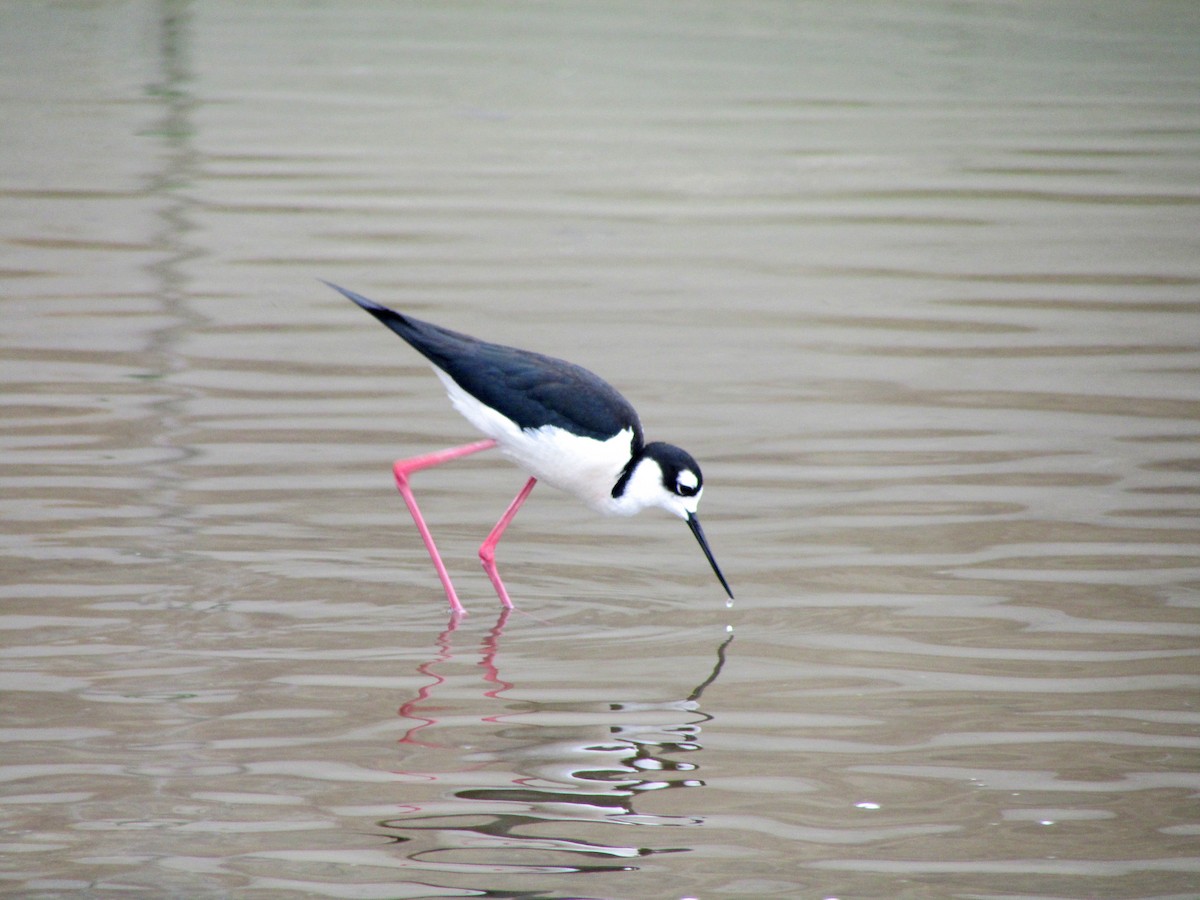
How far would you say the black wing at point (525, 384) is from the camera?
637 cm

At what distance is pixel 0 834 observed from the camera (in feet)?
15.0

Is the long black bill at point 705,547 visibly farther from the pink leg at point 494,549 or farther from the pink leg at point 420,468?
the pink leg at point 420,468

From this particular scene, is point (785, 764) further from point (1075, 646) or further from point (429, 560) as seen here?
point (429, 560)

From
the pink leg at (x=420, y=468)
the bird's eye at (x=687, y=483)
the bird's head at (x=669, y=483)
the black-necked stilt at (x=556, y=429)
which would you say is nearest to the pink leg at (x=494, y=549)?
the black-necked stilt at (x=556, y=429)

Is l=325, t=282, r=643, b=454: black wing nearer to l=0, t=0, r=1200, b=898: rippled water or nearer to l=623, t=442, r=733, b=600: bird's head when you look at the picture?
l=623, t=442, r=733, b=600: bird's head

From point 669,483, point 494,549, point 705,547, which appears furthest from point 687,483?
point 494,549

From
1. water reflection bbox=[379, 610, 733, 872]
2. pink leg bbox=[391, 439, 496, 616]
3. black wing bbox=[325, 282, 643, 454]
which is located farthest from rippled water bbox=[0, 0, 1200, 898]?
black wing bbox=[325, 282, 643, 454]

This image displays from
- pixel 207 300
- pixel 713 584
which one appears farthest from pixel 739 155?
pixel 713 584

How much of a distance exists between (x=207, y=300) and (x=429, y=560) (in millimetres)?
3878

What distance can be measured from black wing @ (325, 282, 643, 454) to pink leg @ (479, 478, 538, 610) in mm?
465

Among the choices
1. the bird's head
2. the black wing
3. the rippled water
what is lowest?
the rippled water

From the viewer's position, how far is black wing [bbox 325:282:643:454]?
637 cm

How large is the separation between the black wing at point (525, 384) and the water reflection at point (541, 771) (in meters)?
0.92

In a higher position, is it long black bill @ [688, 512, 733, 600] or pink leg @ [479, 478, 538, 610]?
long black bill @ [688, 512, 733, 600]
